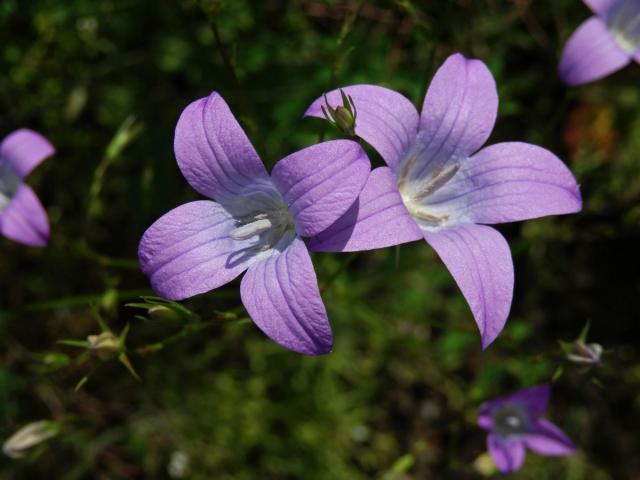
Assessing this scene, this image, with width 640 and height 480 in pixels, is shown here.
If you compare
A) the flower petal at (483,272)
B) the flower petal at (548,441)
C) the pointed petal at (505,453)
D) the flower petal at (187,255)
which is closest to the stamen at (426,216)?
the flower petal at (483,272)

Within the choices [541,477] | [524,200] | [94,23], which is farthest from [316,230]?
[541,477]

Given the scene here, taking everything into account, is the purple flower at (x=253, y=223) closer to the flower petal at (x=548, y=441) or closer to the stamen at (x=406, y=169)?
the stamen at (x=406, y=169)

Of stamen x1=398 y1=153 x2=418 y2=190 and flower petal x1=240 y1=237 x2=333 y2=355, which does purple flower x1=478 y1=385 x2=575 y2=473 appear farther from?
flower petal x1=240 y1=237 x2=333 y2=355

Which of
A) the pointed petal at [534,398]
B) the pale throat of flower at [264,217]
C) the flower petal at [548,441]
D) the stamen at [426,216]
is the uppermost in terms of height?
the pale throat of flower at [264,217]

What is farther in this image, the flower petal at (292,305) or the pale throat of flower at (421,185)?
the pale throat of flower at (421,185)

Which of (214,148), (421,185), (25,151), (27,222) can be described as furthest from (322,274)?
(25,151)

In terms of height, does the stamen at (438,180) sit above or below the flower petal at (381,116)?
below
